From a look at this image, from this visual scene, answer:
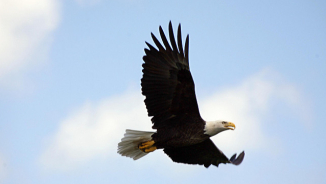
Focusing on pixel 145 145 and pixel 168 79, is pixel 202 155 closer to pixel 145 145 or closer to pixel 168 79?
pixel 145 145

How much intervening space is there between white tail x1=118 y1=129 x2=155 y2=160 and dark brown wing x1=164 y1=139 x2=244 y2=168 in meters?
0.55

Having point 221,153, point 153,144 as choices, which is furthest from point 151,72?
point 221,153

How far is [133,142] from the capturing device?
963 centimetres

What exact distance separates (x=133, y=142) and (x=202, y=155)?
144 cm

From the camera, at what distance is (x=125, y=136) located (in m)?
9.63

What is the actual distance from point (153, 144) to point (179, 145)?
0.52 m

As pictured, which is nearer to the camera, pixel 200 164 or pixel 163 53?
pixel 163 53

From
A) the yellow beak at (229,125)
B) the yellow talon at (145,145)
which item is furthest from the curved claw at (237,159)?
the yellow talon at (145,145)

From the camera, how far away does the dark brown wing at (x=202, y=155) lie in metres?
9.80

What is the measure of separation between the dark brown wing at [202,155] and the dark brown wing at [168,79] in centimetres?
113

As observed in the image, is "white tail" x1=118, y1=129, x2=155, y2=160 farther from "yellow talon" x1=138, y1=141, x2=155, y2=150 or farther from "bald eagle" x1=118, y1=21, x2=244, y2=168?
"bald eagle" x1=118, y1=21, x2=244, y2=168

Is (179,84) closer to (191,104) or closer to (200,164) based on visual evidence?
(191,104)

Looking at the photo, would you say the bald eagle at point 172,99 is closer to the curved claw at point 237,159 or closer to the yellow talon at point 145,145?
the yellow talon at point 145,145

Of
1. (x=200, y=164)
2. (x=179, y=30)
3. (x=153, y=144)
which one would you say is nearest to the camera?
(x=179, y=30)
